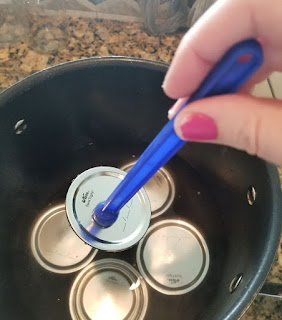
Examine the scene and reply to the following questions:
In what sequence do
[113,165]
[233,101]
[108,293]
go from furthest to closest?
[113,165] → [108,293] → [233,101]

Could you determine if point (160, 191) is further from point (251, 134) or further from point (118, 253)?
point (251, 134)

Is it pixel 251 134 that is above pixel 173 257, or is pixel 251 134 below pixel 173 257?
above

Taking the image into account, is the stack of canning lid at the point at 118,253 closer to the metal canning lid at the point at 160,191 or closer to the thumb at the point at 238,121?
the metal canning lid at the point at 160,191

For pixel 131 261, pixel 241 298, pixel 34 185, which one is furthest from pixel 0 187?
pixel 241 298

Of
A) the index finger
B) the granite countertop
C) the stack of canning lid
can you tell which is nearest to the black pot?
the stack of canning lid

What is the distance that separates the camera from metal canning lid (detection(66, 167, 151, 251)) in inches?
23.6

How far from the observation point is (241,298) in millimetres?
427

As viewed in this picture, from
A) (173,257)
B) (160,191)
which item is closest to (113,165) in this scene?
(160,191)

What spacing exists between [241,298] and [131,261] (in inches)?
10.3

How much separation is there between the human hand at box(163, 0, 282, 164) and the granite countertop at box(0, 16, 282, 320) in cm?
37

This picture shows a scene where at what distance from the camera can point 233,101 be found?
12.0 inches

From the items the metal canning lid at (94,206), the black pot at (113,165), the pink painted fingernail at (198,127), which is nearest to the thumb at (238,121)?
the pink painted fingernail at (198,127)

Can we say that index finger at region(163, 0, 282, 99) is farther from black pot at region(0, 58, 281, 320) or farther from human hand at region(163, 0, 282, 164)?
black pot at region(0, 58, 281, 320)

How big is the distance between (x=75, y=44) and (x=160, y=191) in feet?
1.02
